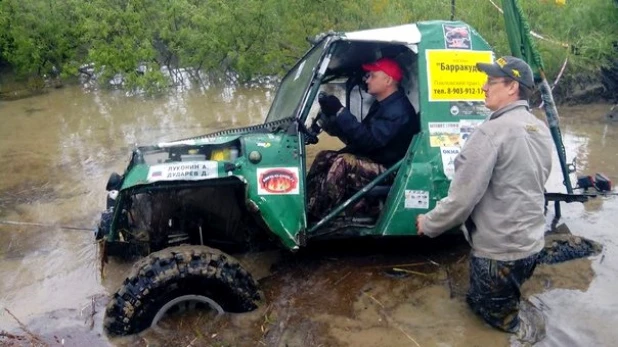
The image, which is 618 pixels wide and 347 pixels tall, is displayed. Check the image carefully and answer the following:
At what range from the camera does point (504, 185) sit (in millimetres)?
3334

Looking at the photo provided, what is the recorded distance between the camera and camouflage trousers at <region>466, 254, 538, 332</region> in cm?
348

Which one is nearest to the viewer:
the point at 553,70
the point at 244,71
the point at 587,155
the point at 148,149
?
the point at 148,149

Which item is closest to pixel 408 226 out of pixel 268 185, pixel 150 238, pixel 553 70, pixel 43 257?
pixel 268 185

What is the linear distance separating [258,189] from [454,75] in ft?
5.53

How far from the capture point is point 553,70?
387 inches

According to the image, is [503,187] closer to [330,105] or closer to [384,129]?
[384,129]

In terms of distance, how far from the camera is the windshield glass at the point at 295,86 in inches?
166

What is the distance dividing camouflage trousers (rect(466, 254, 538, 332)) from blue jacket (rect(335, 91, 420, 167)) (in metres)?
1.09

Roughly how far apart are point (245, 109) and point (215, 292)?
7.35 metres

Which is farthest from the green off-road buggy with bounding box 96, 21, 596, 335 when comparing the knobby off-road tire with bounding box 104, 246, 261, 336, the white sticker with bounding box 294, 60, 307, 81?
the white sticker with bounding box 294, 60, 307, 81

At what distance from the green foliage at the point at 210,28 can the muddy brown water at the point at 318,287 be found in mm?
3928

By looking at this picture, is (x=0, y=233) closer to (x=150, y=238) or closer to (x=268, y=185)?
(x=150, y=238)

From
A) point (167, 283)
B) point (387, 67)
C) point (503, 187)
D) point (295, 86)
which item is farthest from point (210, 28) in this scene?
point (503, 187)

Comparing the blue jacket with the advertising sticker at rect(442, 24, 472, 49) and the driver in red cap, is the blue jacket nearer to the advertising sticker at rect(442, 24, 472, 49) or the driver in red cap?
the driver in red cap
